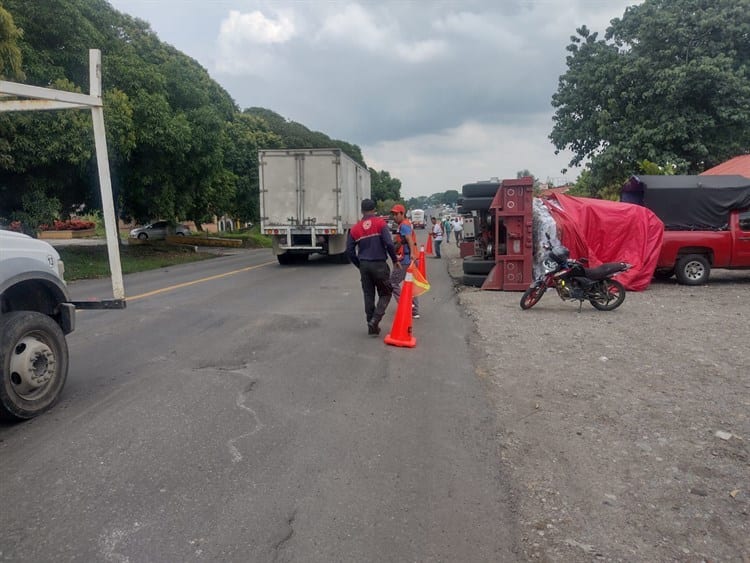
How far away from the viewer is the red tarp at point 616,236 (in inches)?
527

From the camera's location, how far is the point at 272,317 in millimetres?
10078

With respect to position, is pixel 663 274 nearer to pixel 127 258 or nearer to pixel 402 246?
pixel 402 246

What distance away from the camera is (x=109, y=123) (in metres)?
18.5

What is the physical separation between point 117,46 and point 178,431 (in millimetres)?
21360

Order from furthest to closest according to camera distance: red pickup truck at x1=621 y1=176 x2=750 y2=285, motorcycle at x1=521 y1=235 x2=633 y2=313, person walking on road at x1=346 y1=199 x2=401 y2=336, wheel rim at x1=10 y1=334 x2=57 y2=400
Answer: red pickup truck at x1=621 y1=176 x2=750 y2=285
motorcycle at x1=521 y1=235 x2=633 y2=313
person walking on road at x1=346 y1=199 x2=401 y2=336
wheel rim at x1=10 y1=334 x2=57 y2=400

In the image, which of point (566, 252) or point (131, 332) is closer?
point (131, 332)

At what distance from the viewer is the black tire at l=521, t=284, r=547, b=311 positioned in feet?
35.9

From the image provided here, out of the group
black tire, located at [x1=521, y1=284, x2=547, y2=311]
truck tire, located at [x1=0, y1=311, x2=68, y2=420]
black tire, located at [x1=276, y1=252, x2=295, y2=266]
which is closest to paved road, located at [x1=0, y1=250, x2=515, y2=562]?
truck tire, located at [x1=0, y1=311, x2=68, y2=420]

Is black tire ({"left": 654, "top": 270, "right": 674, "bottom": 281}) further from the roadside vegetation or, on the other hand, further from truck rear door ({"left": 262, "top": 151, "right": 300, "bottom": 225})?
the roadside vegetation

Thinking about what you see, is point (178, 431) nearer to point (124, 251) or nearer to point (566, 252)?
point (566, 252)

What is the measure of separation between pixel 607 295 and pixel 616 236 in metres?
3.23

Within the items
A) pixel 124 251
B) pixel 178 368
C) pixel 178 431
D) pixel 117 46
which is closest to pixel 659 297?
pixel 178 368

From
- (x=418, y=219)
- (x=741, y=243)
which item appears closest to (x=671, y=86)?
(x=741, y=243)

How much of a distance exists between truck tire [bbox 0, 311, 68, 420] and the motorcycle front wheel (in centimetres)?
852
